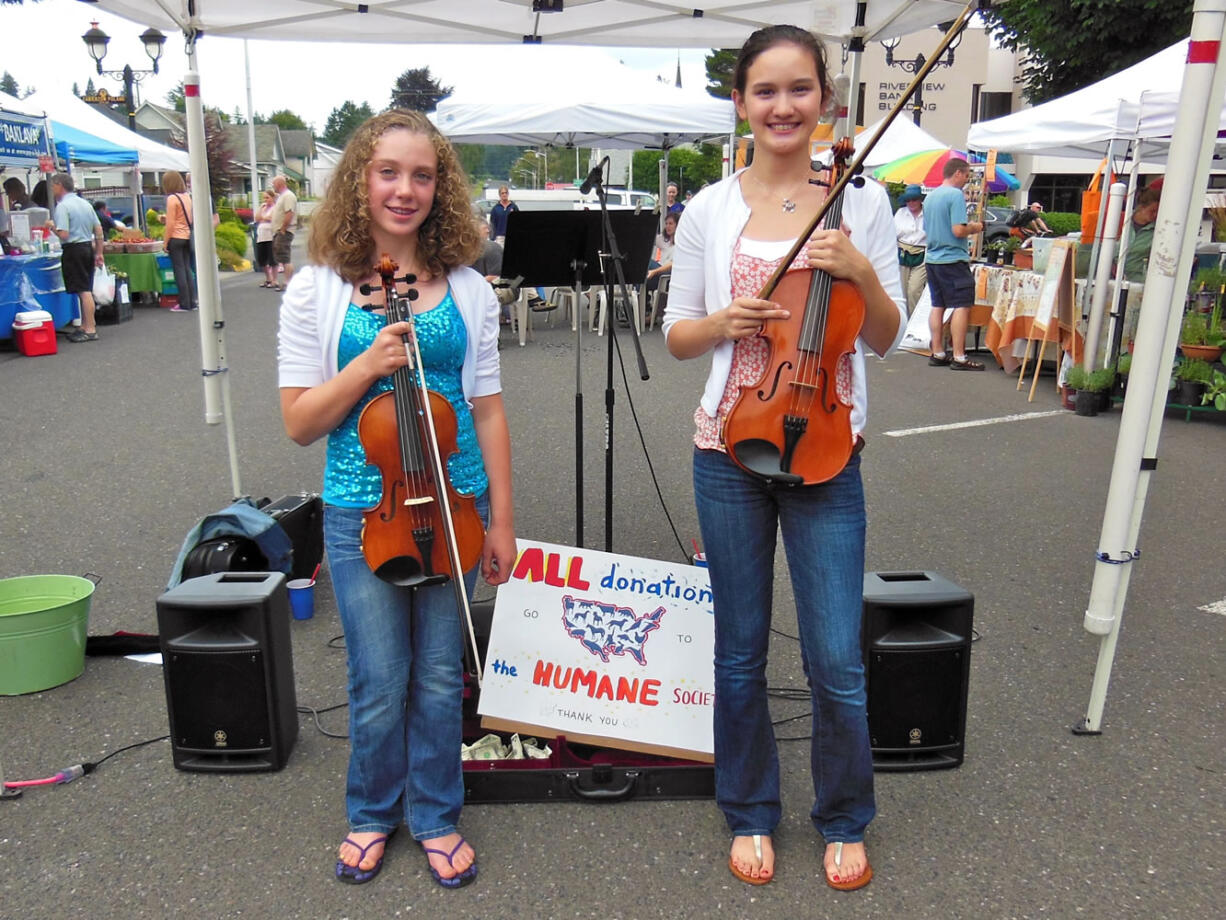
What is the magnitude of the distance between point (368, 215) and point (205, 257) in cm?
247

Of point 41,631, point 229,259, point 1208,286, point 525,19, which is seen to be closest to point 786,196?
point 41,631

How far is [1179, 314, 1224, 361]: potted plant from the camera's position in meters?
7.68

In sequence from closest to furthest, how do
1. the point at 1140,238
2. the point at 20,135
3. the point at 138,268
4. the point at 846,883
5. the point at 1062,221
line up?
the point at 846,883, the point at 1140,238, the point at 20,135, the point at 138,268, the point at 1062,221

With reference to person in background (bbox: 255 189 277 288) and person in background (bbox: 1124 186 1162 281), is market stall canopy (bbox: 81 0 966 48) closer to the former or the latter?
person in background (bbox: 1124 186 1162 281)

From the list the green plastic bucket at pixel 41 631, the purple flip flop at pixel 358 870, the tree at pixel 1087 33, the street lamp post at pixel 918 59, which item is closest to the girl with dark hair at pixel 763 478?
the street lamp post at pixel 918 59

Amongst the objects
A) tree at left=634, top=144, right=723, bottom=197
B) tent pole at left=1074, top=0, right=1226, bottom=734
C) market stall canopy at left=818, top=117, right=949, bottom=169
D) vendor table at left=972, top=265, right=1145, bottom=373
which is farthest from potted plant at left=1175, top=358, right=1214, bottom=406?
tree at left=634, top=144, right=723, bottom=197

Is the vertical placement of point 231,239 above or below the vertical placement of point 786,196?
below

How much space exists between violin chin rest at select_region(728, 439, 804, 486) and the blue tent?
15520 mm

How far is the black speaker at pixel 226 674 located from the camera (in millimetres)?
2922

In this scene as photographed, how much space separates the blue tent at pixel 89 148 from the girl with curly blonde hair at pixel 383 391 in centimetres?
1490

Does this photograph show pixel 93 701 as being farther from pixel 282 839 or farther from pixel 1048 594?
pixel 1048 594

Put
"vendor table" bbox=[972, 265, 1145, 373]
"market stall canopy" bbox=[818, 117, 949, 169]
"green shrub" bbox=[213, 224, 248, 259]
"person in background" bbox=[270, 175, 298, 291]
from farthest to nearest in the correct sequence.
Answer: "green shrub" bbox=[213, 224, 248, 259], "market stall canopy" bbox=[818, 117, 949, 169], "person in background" bbox=[270, 175, 298, 291], "vendor table" bbox=[972, 265, 1145, 373]

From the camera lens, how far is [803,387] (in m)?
2.15

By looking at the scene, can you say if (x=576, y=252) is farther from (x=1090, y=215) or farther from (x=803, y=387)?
(x=1090, y=215)
